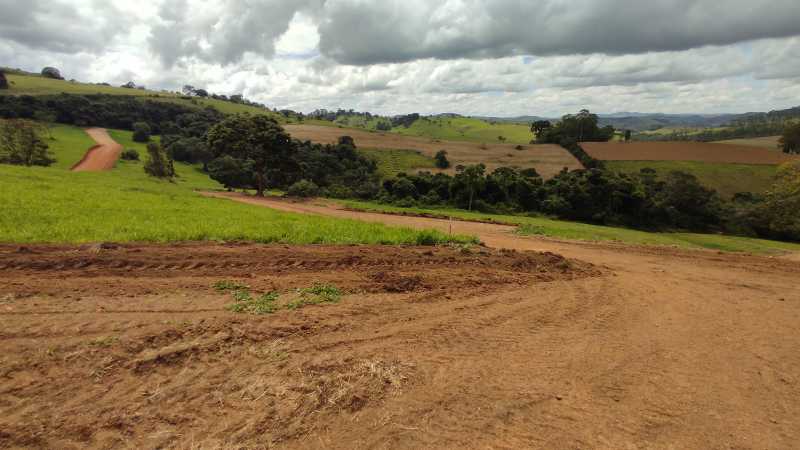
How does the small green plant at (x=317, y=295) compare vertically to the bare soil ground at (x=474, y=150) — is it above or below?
below

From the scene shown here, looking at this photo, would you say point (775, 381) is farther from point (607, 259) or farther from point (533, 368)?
point (607, 259)

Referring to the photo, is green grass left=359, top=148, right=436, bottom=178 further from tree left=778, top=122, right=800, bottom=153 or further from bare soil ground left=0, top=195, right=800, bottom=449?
tree left=778, top=122, right=800, bottom=153

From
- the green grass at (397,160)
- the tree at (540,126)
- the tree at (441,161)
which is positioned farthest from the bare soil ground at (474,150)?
the tree at (540,126)

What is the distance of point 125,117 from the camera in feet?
263

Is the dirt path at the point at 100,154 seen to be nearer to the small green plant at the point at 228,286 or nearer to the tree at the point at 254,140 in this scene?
the tree at the point at 254,140

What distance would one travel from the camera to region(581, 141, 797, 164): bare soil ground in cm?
6109

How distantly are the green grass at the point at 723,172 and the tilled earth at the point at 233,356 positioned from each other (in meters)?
56.3

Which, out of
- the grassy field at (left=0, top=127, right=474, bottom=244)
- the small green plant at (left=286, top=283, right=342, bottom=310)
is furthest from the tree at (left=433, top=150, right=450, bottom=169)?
the small green plant at (left=286, top=283, right=342, bottom=310)

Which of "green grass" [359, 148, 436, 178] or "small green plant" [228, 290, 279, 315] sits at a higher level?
"green grass" [359, 148, 436, 178]

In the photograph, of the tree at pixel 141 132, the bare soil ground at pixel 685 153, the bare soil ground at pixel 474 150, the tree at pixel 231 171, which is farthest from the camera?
the tree at pixel 141 132

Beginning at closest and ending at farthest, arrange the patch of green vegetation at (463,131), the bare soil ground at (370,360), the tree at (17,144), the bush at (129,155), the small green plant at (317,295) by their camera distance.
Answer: the bare soil ground at (370,360) < the small green plant at (317,295) < the tree at (17,144) < the bush at (129,155) < the patch of green vegetation at (463,131)

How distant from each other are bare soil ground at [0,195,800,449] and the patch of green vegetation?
10109 centimetres

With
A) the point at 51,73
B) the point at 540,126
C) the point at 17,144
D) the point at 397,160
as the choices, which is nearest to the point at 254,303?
the point at 17,144

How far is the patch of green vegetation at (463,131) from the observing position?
4500 inches
